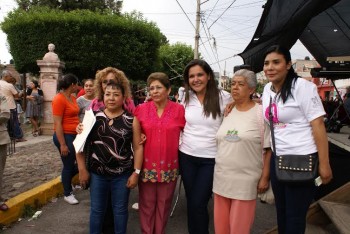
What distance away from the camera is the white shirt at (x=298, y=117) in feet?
7.46

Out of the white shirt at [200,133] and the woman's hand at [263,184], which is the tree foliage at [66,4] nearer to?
the white shirt at [200,133]

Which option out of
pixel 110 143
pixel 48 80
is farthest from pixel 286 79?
pixel 48 80

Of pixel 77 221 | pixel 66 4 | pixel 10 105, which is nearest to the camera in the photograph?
pixel 77 221

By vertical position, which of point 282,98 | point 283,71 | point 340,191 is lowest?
point 340,191

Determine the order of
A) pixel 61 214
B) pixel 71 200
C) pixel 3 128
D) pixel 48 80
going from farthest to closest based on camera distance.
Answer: pixel 48 80 → pixel 71 200 → pixel 61 214 → pixel 3 128

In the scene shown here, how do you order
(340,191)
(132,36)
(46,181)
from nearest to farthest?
(340,191) < (46,181) < (132,36)

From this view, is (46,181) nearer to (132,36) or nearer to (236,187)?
(236,187)

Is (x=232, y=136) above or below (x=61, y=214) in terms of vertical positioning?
above

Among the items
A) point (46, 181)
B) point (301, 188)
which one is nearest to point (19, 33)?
point (46, 181)

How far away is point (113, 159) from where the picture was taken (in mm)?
2893

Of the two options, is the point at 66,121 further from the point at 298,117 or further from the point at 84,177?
the point at 298,117

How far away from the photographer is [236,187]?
8.78ft

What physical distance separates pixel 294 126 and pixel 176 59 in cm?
3452

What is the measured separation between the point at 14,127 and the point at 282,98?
369 centimetres
